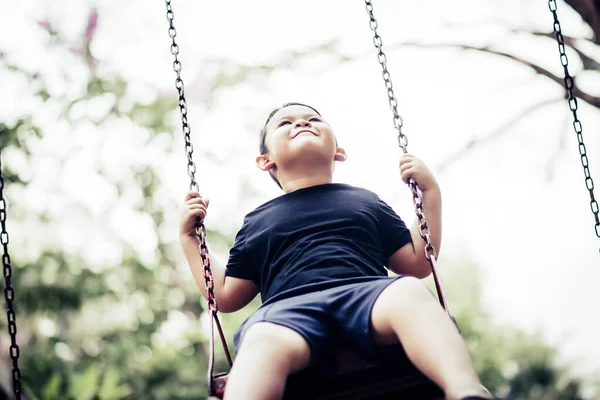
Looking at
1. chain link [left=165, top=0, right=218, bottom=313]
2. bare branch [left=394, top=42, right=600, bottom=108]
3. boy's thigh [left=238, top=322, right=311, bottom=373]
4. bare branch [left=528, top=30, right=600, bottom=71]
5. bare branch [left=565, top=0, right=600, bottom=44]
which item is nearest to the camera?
boy's thigh [left=238, top=322, right=311, bottom=373]

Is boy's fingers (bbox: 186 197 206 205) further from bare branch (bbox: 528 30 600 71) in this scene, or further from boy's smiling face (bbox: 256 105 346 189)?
bare branch (bbox: 528 30 600 71)

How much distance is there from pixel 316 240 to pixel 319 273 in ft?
0.35

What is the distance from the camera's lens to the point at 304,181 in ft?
6.57

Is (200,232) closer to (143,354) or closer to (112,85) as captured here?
(112,85)

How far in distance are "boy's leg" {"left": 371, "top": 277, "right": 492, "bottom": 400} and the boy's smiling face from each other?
58cm

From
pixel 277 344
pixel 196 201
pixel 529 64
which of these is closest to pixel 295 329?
pixel 277 344

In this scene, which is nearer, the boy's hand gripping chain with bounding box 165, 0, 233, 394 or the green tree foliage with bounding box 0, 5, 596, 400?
the boy's hand gripping chain with bounding box 165, 0, 233, 394

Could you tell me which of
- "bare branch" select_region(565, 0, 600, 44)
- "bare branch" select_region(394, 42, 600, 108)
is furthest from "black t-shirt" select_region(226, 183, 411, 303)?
"bare branch" select_region(394, 42, 600, 108)

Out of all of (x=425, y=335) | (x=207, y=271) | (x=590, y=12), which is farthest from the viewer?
(x=590, y=12)

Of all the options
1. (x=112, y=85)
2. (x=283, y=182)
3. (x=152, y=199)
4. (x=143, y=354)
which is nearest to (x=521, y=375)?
A: (x=143, y=354)

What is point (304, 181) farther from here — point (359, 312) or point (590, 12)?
point (590, 12)

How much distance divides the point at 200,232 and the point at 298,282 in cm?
44

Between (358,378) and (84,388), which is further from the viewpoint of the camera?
(84,388)

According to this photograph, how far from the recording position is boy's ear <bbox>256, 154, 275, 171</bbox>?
81.9 inches
